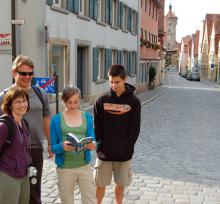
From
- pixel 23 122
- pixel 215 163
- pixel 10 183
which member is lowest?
pixel 215 163

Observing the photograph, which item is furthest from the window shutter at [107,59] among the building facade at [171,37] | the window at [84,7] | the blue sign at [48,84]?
the building facade at [171,37]

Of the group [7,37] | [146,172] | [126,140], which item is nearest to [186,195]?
[146,172]

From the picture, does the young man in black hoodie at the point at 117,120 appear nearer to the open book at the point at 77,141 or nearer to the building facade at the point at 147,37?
the open book at the point at 77,141

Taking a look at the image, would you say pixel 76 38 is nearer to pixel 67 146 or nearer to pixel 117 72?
pixel 117 72

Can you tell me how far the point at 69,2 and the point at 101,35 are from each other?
4.81 m

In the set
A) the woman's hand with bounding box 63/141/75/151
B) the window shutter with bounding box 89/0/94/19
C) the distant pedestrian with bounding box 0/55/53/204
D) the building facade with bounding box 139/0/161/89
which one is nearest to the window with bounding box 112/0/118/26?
the window shutter with bounding box 89/0/94/19

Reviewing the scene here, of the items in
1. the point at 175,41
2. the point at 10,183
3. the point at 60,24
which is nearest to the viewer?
the point at 10,183

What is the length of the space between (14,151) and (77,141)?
2.05ft

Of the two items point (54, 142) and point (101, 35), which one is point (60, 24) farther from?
point (54, 142)

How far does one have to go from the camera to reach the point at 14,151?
3.62 metres

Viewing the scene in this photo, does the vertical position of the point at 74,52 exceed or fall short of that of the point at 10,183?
it exceeds it

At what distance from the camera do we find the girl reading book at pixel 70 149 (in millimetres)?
4172

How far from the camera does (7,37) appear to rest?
11922 millimetres

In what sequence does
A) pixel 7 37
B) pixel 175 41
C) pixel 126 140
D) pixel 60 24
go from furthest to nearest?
pixel 175 41 → pixel 60 24 → pixel 7 37 → pixel 126 140
